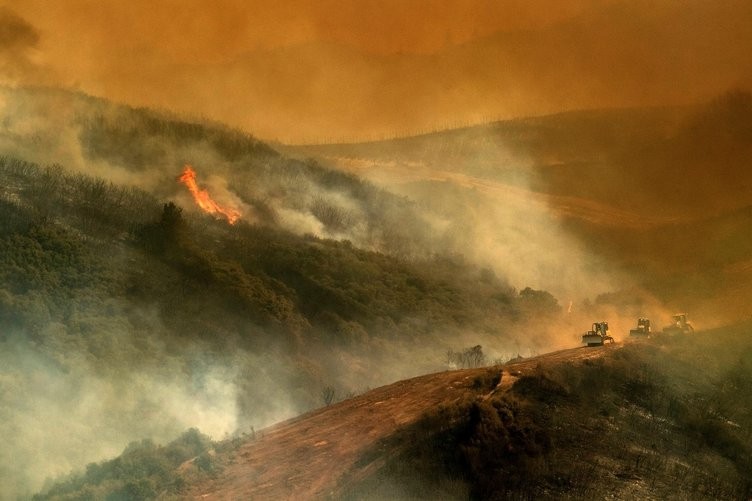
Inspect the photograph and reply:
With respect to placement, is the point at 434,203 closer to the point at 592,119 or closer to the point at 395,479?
the point at 592,119

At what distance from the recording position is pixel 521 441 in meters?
37.4

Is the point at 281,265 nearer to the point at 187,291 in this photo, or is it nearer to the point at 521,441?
the point at 187,291

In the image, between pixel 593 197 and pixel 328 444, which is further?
pixel 593 197

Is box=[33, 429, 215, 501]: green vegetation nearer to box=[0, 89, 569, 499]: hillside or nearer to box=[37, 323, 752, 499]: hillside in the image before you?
box=[37, 323, 752, 499]: hillside

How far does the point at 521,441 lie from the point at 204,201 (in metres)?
89.7

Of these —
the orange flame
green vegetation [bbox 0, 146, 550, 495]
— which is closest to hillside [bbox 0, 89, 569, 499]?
green vegetation [bbox 0, 146, 550, 495]

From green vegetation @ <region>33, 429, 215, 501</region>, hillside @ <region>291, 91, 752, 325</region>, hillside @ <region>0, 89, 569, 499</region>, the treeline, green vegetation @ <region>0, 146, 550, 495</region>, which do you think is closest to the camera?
the treeline

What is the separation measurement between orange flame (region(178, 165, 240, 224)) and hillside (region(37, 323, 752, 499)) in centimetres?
7360

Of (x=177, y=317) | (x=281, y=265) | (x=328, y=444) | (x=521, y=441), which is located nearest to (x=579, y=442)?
(x=521, y=441)

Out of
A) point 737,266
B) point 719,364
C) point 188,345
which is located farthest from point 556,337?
point 719,364

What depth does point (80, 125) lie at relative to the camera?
408 feet

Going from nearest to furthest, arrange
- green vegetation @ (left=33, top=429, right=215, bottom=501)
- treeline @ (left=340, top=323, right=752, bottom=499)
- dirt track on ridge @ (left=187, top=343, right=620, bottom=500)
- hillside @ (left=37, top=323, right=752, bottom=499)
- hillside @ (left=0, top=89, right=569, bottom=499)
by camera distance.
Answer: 1. treeline @ (left=340, top=323, right=752, bottom=499)
2. hillside @ (left=37, top=323, right=752, bottom=499)
3. dirt track on ridge @ (left=187, top=343, right=620, bottom=500)
4. green vegetation @ (left=33, top=429, right=215, bottom=501)
5. hillside @ (left=0, top=89, right=569, bottom=499)

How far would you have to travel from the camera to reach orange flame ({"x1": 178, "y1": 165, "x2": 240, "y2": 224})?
121688 mm

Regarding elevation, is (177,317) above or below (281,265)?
below
